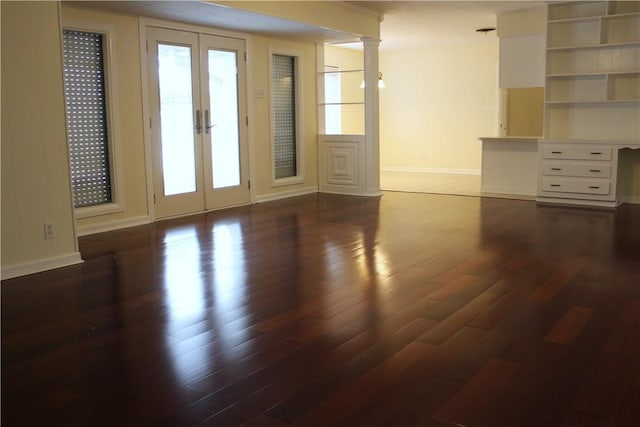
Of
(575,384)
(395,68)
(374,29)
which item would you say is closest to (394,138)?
(395,68)

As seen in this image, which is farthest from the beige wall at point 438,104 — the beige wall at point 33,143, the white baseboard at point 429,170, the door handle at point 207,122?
the beige wall at point 33,143

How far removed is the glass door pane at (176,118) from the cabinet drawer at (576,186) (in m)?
4.26

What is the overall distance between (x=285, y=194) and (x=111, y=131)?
2901 millimetres

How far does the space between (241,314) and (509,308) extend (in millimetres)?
1510

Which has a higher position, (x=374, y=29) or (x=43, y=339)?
Result: (x=374, y=29)

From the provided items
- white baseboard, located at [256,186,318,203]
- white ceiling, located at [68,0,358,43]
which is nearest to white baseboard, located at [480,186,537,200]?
white baseboard, located at [256,186,318,203]

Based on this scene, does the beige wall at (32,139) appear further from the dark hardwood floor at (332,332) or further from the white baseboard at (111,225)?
the white baseboard at (111,225)

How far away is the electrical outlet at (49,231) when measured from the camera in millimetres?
4273

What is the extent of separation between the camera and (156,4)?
5340mm

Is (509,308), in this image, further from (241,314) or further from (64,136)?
(64,136)

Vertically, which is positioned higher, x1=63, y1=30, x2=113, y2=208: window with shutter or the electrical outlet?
x1=63, y1=30, x2=113, y2=208: window with shutter

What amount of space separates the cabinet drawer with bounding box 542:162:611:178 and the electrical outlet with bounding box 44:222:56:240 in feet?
18.0

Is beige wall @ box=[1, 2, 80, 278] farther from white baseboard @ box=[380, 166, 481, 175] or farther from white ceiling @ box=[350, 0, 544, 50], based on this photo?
white baseboard @ box=[380, 166, 481, 175]

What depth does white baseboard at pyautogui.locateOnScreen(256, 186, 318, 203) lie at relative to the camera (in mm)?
7778
